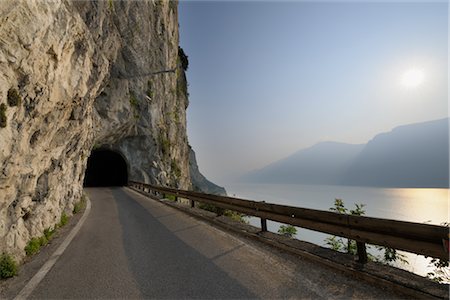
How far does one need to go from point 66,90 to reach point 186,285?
8.26m

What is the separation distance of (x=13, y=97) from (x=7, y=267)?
350cm

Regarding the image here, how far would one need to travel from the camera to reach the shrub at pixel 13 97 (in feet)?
18.7

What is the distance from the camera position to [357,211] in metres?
8.26

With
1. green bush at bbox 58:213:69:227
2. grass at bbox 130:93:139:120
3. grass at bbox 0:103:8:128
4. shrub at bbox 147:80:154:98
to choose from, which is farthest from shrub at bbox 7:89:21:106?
shrub at bbox 147:80:154:98

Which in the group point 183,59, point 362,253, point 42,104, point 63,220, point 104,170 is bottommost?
point 63,220

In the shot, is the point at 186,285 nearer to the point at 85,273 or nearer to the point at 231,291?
the point at 231,291

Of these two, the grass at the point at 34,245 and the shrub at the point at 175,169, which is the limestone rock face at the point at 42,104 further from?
the shrub at the point at 175,169

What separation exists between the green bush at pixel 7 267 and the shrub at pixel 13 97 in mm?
3151

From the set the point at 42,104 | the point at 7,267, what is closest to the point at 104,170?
the point at 42,104

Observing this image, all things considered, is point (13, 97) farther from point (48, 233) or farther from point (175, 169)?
point (175, 169)

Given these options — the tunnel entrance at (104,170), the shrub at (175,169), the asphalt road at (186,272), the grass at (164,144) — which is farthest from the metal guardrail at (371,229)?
the tunnel entrance at (104,170)

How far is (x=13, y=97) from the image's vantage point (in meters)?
5.79

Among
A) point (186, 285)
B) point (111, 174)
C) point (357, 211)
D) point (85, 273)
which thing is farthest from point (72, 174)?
point (111, 174)

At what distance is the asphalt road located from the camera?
13.2 feet
